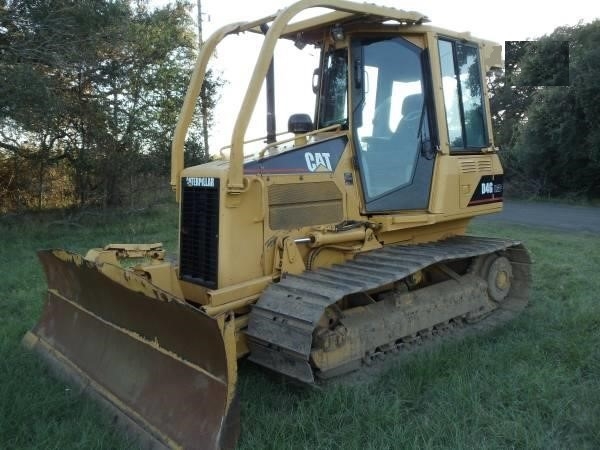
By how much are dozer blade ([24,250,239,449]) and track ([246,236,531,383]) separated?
43 centimetres

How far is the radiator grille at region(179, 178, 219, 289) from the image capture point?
406 centimetres

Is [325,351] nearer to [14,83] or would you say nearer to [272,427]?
[272,427]

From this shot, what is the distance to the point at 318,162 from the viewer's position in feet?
14.6

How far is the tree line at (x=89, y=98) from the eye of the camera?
32.8 feet

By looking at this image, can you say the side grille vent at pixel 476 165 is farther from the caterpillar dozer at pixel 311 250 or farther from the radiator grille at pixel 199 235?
the radiator grille at pixel 199 235

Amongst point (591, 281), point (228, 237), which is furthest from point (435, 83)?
point (591, 281)

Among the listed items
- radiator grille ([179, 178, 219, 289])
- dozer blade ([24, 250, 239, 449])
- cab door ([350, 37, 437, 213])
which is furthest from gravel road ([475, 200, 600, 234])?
dozer blade ([24, 250, 239, 449])

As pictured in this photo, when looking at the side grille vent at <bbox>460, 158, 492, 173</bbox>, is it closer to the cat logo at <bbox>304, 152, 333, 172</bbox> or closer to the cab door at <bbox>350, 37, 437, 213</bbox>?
the cab door at <bbox>350, 37, 437, 213</bbox>

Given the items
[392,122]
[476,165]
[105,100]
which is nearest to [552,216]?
[476,165]

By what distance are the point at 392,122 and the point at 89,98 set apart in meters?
9.26

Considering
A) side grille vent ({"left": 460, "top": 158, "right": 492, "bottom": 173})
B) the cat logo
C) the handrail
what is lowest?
side grille vent ({"left": 460, "top": 158, "right": 492, "bottom": 173})

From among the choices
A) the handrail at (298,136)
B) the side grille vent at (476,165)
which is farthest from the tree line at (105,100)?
the side grille vent at (476,165)

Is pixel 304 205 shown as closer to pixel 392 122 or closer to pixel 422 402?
pixel 392 122

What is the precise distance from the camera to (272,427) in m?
3.39
